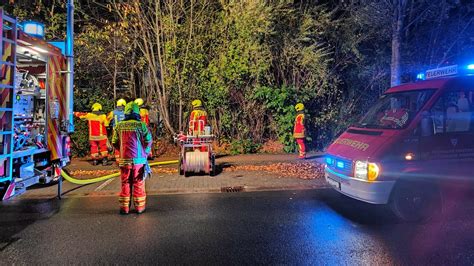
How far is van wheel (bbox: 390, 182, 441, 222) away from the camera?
5547 mm

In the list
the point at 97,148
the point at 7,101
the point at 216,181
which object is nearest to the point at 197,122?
the point at 216,181

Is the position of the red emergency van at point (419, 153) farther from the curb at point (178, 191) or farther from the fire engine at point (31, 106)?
the fire engine at point (31, 106)

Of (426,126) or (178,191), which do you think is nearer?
(426,126)

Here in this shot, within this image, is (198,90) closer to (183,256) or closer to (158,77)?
(158,77)

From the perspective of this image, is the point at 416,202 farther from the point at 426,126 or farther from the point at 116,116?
the point at 116,116

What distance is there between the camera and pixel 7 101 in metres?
4.81

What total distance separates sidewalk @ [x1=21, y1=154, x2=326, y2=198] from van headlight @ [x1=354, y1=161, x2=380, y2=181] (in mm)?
2979

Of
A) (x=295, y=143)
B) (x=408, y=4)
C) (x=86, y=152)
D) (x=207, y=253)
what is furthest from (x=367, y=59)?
(x=207, y=253)

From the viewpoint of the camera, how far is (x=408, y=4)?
11.3 metres

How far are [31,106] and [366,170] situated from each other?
5126 millimetres

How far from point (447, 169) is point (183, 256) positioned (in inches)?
149

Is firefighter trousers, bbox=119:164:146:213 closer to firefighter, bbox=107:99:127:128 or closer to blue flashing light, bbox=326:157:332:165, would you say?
blue flashing light, bbox=326:157:332:165

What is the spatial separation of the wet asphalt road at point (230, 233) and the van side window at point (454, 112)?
136 cm

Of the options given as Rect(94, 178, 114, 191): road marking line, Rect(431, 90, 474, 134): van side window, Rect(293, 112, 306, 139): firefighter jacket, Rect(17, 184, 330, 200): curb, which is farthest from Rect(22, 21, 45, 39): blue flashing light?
Rect(293, 112, 306, 139): firefighter jacket
